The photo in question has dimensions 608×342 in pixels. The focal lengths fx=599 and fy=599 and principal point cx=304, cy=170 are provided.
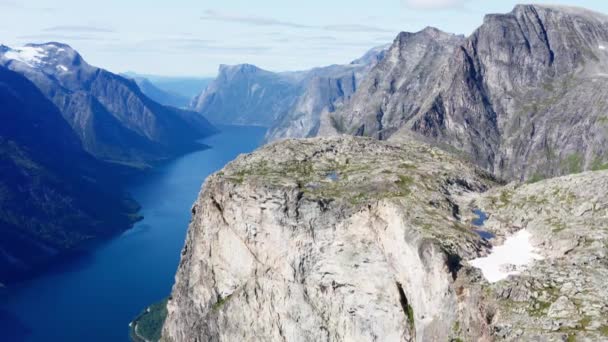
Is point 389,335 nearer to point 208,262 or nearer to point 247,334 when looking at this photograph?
point 247,334

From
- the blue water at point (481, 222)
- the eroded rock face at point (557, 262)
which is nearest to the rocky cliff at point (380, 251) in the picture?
the eroded rock face at point (557, 262)

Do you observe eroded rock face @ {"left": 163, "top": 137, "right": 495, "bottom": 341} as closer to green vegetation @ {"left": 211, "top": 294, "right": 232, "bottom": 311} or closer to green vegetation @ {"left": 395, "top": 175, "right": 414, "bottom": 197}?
green vegetation @ {"left": 395, "top": 175, "right": 414, "bottom": 197}

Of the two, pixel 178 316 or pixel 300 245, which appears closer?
pixel 300 245

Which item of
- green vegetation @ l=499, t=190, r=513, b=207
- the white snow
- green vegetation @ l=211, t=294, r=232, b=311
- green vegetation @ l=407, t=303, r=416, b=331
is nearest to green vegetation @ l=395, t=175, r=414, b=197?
green vegetation @ l=499, t=190, r=513, b=207

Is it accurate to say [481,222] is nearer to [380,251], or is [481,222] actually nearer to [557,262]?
[380,251]

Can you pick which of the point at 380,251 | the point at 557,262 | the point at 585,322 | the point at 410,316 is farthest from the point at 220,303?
the point at 585,322

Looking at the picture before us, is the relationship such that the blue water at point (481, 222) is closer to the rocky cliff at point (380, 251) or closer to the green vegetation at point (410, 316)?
the rocky cliff at point (380, 251)

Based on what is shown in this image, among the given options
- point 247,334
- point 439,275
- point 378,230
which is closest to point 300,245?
point 378,230
